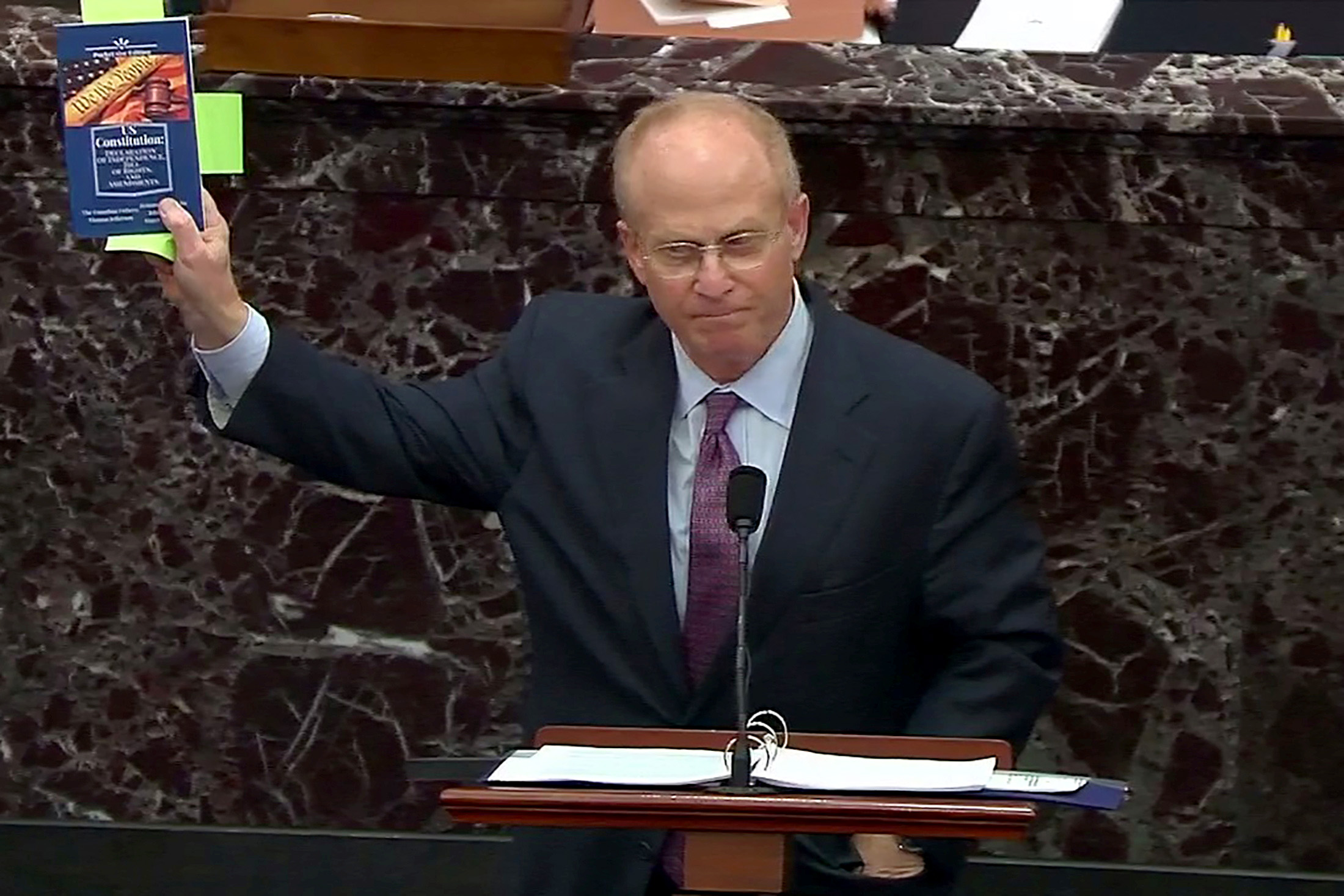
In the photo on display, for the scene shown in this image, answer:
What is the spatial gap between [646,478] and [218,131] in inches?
22.9

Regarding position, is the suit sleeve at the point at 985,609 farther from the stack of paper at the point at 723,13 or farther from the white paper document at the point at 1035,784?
the stack of paper at the point at 723,13

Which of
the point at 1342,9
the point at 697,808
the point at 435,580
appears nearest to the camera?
the point at 697,808

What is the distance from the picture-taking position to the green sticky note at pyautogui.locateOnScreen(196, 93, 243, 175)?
225 cm

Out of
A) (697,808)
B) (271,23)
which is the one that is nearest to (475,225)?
(271,23)

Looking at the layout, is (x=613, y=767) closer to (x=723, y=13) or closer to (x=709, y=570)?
(x=709, y=570)

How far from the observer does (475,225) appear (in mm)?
3361

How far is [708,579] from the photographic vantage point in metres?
2.31

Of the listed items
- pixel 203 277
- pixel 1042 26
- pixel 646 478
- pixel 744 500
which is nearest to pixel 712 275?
pixel 646 478

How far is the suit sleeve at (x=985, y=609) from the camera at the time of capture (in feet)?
7.44

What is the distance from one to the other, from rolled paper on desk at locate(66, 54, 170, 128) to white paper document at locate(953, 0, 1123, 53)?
1.65 meters

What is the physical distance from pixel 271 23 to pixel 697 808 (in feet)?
6.10

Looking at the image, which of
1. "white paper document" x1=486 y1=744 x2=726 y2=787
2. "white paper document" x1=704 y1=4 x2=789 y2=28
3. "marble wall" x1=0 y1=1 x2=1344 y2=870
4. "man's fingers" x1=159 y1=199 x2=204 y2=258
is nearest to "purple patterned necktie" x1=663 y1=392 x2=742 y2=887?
"white paper document" x1=486 y1=744 x2=726 y2=787

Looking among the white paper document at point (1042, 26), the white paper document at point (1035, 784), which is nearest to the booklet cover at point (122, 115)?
the white paper document at point (1035, 784)

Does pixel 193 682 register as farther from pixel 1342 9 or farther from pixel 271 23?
pixel 1342 9
